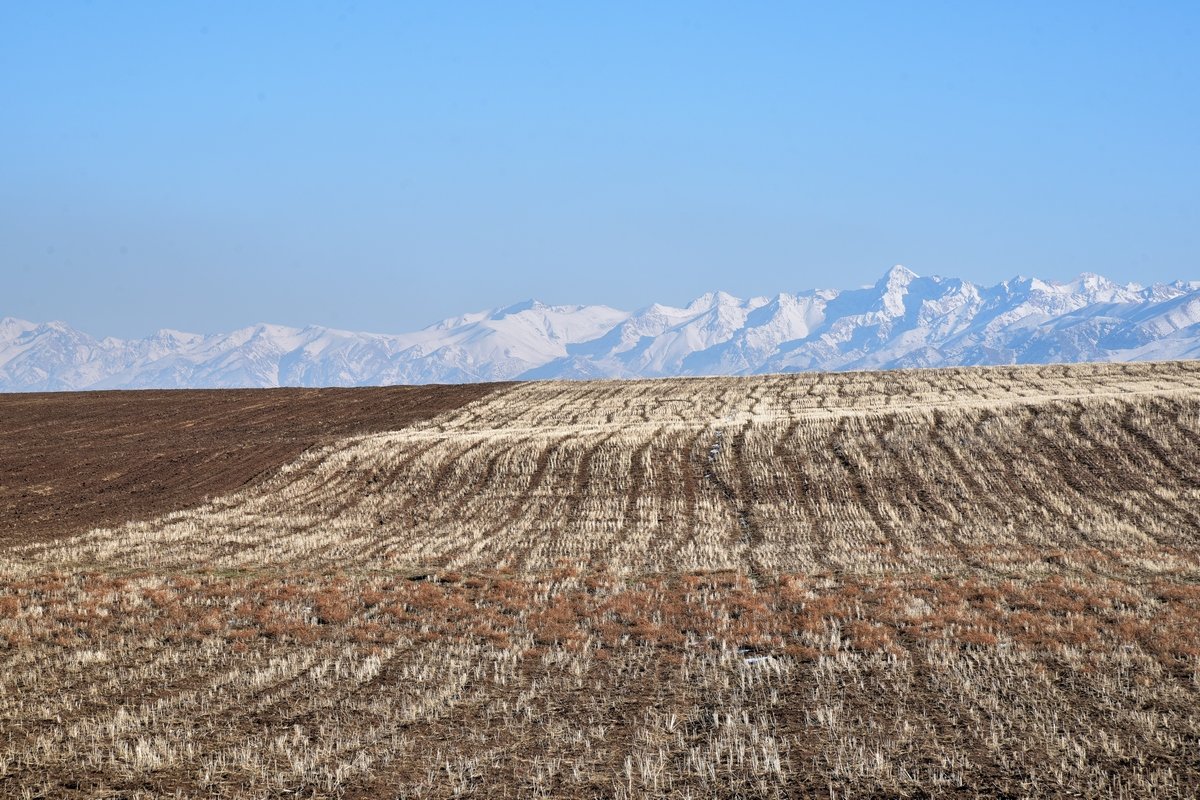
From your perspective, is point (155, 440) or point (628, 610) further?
point (155, 440)

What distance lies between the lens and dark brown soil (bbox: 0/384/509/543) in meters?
40.7

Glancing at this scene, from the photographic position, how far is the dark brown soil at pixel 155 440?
40.7 meters

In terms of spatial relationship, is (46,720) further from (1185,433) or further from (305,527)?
(1185,433)

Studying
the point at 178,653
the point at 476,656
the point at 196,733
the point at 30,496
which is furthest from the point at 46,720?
the point at 30,496

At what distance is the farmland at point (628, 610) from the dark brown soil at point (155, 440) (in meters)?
0.45

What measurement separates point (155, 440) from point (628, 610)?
142 ft

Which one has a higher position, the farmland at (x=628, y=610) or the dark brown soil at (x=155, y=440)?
the dark brown soil at (x=155, y=440)

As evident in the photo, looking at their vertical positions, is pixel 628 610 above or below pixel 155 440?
below

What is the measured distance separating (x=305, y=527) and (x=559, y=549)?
1057 cm

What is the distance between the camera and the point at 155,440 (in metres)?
56.7

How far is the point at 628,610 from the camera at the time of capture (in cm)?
2175

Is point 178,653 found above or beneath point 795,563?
above

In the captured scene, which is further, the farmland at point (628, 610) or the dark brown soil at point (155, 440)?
the dark brown soil at point (155, 440)

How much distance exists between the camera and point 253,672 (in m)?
16.7
